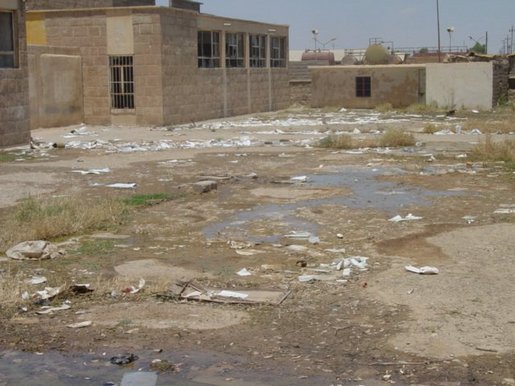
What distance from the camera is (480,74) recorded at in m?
37.8

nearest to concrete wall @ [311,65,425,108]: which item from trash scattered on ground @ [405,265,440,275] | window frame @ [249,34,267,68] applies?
window frame @ [249,34,267,68]

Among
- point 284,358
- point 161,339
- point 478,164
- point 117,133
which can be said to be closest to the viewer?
point 284,358

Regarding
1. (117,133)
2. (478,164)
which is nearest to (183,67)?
(117,133)

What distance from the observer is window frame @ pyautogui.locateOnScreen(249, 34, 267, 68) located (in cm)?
3912

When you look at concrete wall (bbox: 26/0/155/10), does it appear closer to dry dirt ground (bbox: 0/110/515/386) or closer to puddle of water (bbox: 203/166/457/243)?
dry dirt ground (bbox: 0/110/515/386)

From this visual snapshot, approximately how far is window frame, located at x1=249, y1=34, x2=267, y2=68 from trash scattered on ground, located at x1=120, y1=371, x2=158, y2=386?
34.6 m

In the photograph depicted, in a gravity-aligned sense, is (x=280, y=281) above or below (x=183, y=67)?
below

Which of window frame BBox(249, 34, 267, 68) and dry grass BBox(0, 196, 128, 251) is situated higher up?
window frame BBox(249, 34, 267, 68)

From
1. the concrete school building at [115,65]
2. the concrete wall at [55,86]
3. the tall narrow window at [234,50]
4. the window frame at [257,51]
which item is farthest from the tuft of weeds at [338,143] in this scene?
the window frame at [257,51]

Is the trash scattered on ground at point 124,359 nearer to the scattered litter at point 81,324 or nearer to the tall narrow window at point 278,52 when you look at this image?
the scattered litter at point 81,324

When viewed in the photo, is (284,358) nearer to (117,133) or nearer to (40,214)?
(40,214)

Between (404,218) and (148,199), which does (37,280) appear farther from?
(404,218)

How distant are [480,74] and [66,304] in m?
34.0

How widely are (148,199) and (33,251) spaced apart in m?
4.10
